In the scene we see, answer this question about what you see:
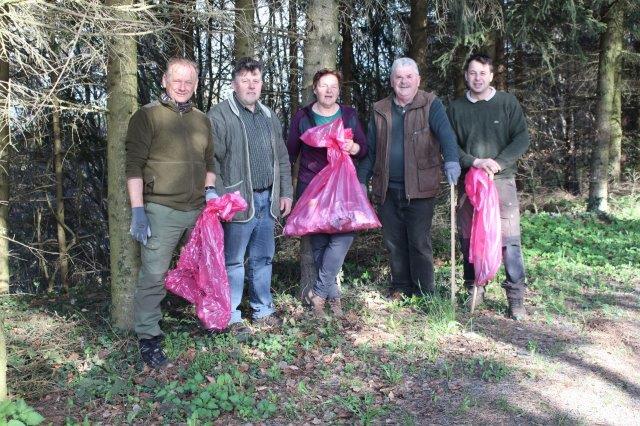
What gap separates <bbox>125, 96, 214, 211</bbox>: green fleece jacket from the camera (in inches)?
157

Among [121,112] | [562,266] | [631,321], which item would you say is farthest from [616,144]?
[121,112]

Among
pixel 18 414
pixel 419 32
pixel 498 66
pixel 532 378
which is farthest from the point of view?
pixel 498 66

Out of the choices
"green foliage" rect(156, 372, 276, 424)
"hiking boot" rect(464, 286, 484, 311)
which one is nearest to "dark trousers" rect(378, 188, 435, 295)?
"hiking boot" rect(464, 286, 484, 311)

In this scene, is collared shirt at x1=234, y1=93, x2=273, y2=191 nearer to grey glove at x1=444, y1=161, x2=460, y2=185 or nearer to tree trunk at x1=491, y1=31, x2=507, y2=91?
grey glove at x1=444, y1=161, x2=460, y2=185

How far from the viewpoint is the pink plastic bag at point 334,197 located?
15.4ft

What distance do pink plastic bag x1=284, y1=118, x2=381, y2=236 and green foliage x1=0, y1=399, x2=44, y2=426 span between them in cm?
234

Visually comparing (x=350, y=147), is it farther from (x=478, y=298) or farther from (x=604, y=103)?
(x=604, y=103)

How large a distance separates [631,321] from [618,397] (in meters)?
1.48

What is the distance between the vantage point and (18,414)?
124 inches

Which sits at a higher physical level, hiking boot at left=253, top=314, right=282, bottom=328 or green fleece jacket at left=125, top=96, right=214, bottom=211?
green fleece jacket at left=125, top=96, right=214, bottom=211

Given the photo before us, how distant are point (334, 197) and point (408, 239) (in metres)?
0.89

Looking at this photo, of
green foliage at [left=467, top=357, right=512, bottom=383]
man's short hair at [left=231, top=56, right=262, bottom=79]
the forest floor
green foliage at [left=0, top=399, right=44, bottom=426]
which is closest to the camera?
green foliage at [left=0, top=399, right=44, bottom=426]

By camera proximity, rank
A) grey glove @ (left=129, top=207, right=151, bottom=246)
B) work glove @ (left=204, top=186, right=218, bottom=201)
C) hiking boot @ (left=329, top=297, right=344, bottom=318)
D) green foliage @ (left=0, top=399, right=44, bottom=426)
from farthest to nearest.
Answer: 1. hiking boot @ (left=329, top=297, right=344, bottom=318)
2. work glove @ (left=204, top=186, right=218, bottom=201)
3. grey glove @ (left=129, top=207, right=151, bottom=246)
4. green foliage @ (left=0, top=399, right=44, bottom=426)

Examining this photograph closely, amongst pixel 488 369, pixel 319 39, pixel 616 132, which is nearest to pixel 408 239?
pixel 488 369
